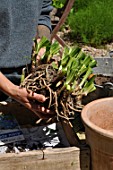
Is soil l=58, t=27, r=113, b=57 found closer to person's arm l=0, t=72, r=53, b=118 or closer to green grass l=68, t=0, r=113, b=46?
green grass l=68, t=0, r=113, b=46

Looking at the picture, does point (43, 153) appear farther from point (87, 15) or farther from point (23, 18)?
point (87, 15)

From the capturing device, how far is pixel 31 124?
2604 mm

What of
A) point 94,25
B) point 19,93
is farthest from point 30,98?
point 94,25

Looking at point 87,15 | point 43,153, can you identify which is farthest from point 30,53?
point 87,15

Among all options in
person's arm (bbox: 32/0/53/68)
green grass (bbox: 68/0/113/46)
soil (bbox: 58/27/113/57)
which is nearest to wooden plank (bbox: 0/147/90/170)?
person's arm (bbox: 32/0/53/68)

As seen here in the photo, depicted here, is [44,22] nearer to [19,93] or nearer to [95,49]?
[19,93]

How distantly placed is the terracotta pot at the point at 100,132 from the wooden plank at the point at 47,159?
0.07 m

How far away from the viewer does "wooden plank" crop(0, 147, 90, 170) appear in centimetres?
209

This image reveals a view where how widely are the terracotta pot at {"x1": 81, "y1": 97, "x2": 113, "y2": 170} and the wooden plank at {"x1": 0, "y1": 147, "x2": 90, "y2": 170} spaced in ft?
0.23

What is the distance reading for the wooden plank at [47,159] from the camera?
6.86 ft

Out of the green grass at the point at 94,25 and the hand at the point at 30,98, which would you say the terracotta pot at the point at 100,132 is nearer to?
the hand at the point at 30,98

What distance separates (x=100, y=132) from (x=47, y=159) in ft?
0.93

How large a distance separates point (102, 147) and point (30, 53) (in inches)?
25.5

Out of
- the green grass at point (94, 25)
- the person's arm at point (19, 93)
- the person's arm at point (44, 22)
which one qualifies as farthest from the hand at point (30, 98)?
the green grass at point (94, 25)
